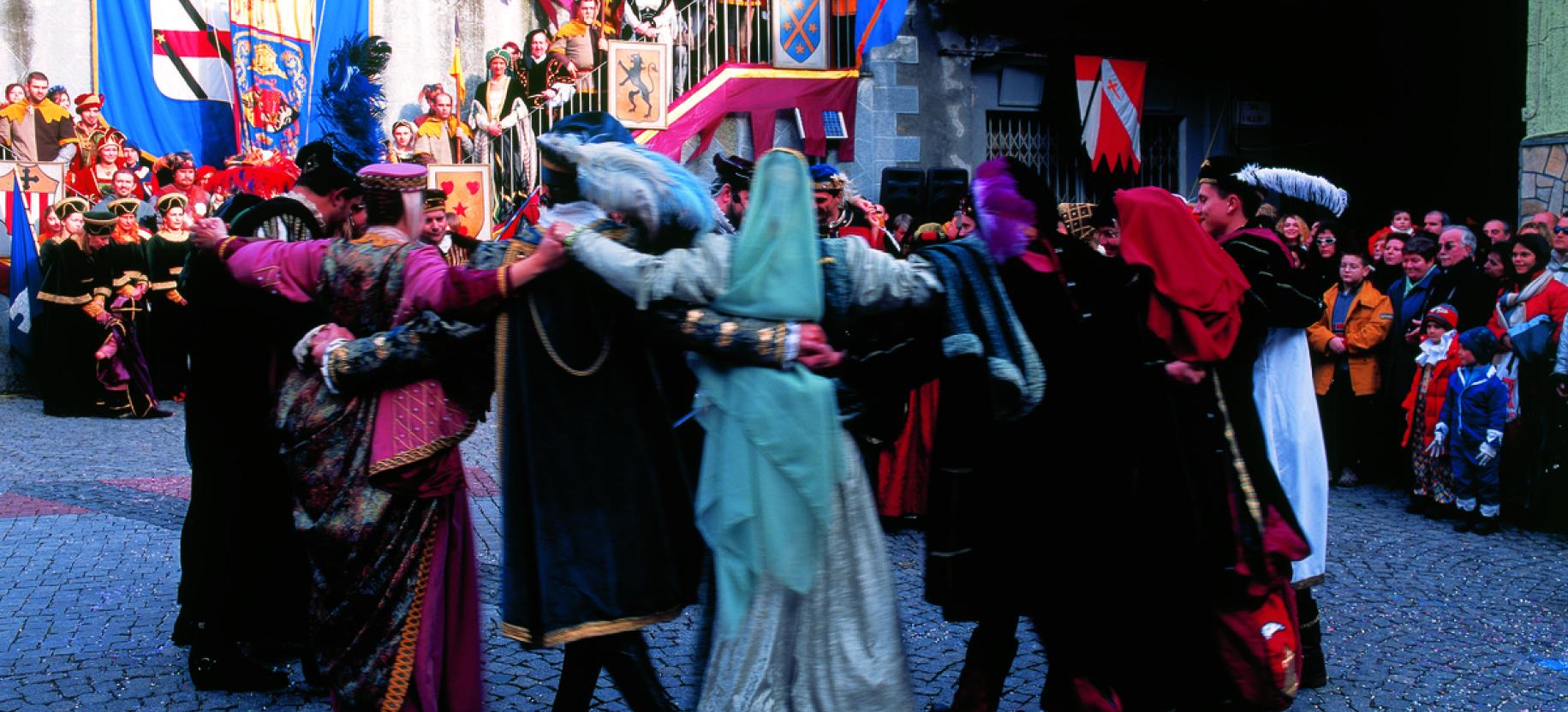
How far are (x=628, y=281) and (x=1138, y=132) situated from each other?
44.1 feet

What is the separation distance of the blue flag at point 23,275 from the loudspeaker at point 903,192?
8.28m

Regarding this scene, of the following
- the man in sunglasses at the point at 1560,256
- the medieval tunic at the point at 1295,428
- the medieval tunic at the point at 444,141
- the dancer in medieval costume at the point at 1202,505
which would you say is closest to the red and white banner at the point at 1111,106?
the medieval tunic at the point at 444,141

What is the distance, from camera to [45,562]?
6.38 meters

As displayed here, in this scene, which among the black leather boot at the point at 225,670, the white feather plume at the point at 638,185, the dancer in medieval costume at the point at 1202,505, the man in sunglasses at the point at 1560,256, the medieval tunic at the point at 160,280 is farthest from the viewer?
the medieval tunic at the point at 160,280

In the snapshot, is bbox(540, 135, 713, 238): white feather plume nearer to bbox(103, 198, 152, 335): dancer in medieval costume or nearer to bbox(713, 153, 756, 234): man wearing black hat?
bbox(713, 153, 756, 234): man wearing black hat

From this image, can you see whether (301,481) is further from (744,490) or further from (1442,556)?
(1442,556)

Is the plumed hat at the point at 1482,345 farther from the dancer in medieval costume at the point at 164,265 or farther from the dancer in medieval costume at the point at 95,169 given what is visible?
the dancer in medieval costume at the point at 95,169

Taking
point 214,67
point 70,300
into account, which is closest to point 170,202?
point 70,300

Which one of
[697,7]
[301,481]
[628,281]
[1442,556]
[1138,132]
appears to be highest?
[697,7]

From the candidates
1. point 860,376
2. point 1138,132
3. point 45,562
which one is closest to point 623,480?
point 860,376

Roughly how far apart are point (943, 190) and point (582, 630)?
935 centimetres

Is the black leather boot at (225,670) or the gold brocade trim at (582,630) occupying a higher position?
the gold brocade trim at (582,630)

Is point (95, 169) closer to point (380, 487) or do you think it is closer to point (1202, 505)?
point (380, 487)

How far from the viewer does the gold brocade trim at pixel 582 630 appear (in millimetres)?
3668
